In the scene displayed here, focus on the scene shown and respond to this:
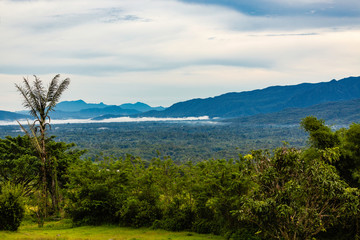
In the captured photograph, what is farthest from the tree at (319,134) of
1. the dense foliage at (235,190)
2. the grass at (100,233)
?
the grass at (100,233)

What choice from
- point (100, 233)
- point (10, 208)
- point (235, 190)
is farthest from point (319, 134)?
point (10, 208)

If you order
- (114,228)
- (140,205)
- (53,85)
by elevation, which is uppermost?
(53,85)

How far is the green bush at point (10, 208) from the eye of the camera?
672 inches

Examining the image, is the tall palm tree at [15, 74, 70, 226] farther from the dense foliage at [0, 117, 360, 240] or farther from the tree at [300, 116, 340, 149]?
the tree at [300, 116, 340, 149]

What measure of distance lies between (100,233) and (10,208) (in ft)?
15.9

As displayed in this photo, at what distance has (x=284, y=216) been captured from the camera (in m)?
11.2

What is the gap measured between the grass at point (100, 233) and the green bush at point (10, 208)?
576 mm

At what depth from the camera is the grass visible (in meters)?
17.4

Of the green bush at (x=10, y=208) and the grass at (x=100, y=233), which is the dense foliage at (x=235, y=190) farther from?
the green bush at (x=10, y=208)

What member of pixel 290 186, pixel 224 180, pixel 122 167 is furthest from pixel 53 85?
pixel 290 186

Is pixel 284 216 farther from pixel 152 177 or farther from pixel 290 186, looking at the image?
pixel 152 177

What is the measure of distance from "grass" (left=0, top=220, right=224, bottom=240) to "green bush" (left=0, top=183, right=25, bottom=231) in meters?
0.58

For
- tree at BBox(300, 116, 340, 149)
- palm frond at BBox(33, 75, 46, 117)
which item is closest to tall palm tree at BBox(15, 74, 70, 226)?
palm frond at BBox(33, 75, 46, 117)

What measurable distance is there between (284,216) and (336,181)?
2034mm
